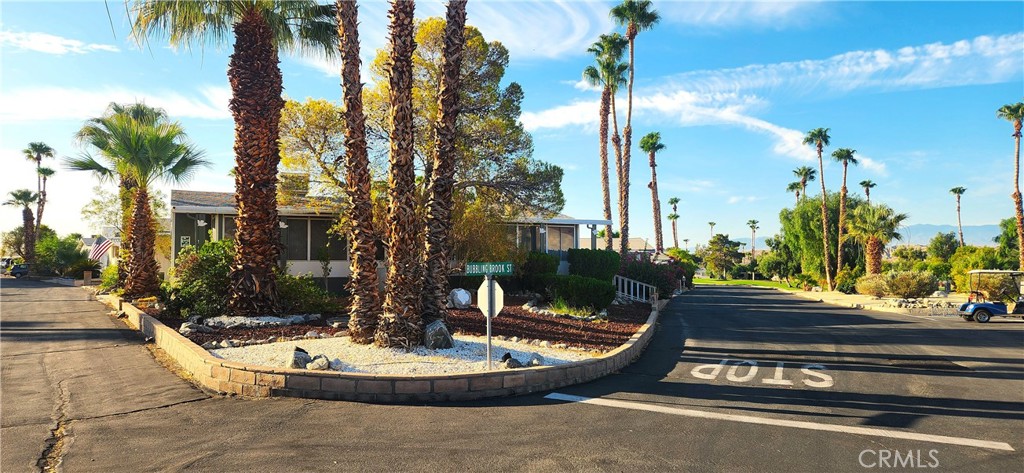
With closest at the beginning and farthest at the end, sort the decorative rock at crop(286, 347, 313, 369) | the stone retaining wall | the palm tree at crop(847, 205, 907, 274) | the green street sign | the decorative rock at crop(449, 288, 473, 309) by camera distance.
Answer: the stone retaining wall
the decorative rock at crop(286, 347, 313, 369)
the green street sign
the decorative rock at crop(449, 288, 473, 309)
the palm tree at crop(847, 205, 907, 274)

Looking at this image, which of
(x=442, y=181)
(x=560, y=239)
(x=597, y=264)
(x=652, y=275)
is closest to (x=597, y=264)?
(x=597, y=264)

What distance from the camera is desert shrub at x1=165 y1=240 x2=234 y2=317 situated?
529 inches

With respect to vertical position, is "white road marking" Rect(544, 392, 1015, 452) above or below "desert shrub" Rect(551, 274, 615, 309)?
below

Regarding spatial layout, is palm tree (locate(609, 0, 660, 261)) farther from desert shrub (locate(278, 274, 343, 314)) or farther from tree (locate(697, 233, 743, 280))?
tree (locate(697, 233, 743, 280))

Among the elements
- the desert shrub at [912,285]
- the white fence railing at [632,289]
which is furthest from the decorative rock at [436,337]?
the desert shrub at [912,285]

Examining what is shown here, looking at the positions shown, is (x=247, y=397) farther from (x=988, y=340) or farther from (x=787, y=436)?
(x=988, y=340)

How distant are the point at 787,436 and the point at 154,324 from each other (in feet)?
38.0

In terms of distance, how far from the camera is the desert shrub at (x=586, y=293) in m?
16.8

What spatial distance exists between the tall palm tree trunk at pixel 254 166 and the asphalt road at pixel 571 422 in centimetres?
313

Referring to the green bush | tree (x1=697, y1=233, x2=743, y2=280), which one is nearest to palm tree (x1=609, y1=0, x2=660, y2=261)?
the green bush

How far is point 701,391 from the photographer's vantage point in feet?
26.6

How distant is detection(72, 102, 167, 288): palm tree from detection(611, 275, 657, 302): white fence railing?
18363mm

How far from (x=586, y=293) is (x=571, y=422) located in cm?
1057

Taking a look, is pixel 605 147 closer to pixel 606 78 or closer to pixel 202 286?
pixel 606 78
